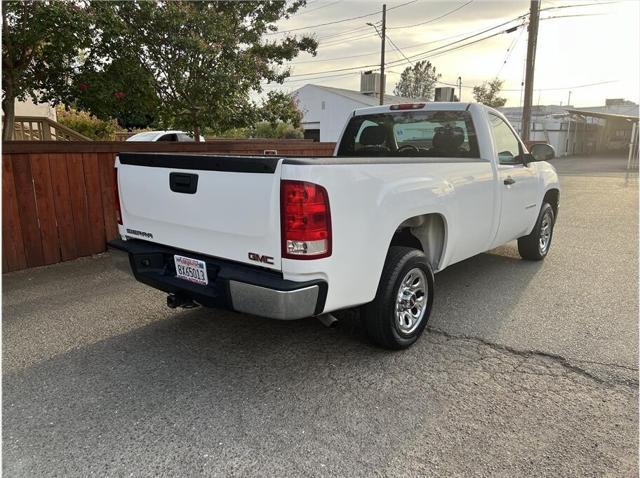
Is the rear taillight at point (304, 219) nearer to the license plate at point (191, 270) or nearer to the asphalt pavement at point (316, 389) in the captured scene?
the license plate at point (191, 270)

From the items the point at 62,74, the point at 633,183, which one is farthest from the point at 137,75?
the point at 633,183

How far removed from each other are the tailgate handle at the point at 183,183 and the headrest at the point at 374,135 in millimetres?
2635

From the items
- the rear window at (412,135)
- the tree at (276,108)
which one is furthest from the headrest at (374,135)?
the tree at (276,108)

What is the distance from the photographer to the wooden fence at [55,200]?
5.66 meters

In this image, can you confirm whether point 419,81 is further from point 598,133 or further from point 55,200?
point 55,200

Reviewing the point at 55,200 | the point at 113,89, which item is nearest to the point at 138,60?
the point at 113,89

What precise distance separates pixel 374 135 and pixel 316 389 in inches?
123

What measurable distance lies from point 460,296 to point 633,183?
1531cm

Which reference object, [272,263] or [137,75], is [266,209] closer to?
[272,263]

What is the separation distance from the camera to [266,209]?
2873 mm

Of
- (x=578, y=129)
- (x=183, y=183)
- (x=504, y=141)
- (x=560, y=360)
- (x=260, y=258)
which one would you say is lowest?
(x=560, y=360)

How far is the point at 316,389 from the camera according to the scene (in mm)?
3207

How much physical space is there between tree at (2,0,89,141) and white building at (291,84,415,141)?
29202 millimetres

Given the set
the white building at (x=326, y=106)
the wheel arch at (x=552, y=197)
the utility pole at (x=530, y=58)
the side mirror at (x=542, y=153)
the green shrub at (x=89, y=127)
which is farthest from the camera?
the white building at (x=326, y=106)
